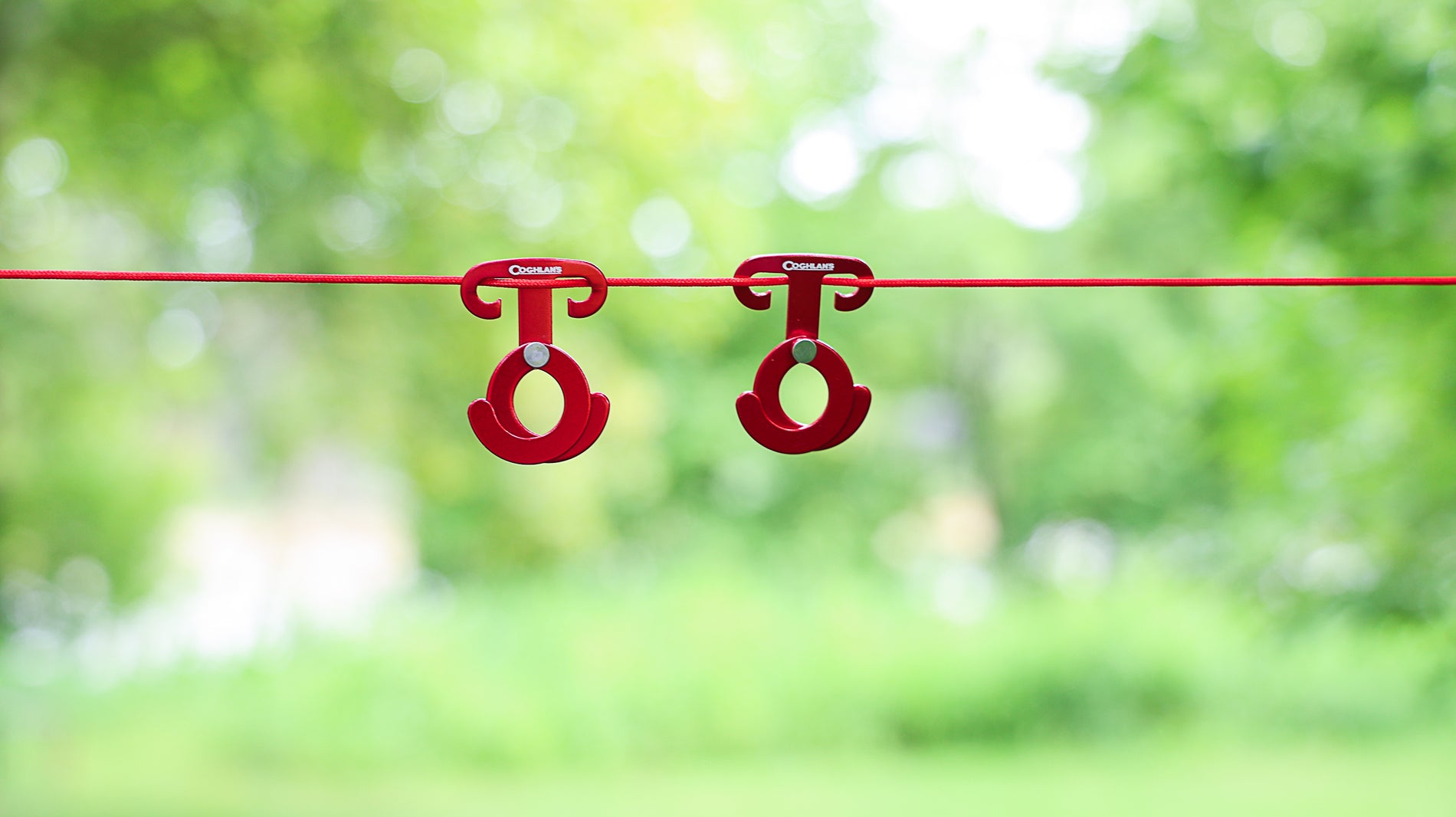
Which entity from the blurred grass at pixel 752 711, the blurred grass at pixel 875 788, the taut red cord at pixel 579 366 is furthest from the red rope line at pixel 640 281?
the blurred grass at pixel 875 788

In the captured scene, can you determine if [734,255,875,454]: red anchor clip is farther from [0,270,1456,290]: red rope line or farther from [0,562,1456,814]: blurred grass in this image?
[0,562,1456,814]: blurred grass

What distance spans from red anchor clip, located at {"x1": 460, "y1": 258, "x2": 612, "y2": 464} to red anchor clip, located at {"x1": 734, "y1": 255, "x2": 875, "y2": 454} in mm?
170

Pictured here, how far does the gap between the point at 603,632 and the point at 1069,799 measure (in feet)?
8.21

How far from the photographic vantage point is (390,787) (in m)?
5.66

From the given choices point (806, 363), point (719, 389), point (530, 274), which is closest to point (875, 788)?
point (719, 389)

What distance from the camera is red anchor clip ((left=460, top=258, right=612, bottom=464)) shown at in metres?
1.33

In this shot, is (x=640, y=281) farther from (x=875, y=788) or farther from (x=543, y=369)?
(x=875, y=788)

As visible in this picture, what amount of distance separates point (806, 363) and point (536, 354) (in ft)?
1.00

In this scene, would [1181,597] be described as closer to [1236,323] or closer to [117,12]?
[1236,323]

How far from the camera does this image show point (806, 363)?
1366mm

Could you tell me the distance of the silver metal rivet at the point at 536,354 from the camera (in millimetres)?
1341

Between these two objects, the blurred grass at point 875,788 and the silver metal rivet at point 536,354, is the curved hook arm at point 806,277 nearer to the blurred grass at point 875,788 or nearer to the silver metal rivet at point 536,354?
the silver metal rivet at point 536,354

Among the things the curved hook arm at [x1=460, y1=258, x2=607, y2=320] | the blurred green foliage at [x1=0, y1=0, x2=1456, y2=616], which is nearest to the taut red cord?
the curved hook arm at [x1=460, y1=258, x2=607, y2=320]

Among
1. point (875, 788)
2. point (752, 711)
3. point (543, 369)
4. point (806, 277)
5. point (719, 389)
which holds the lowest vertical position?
point (543, 369)
